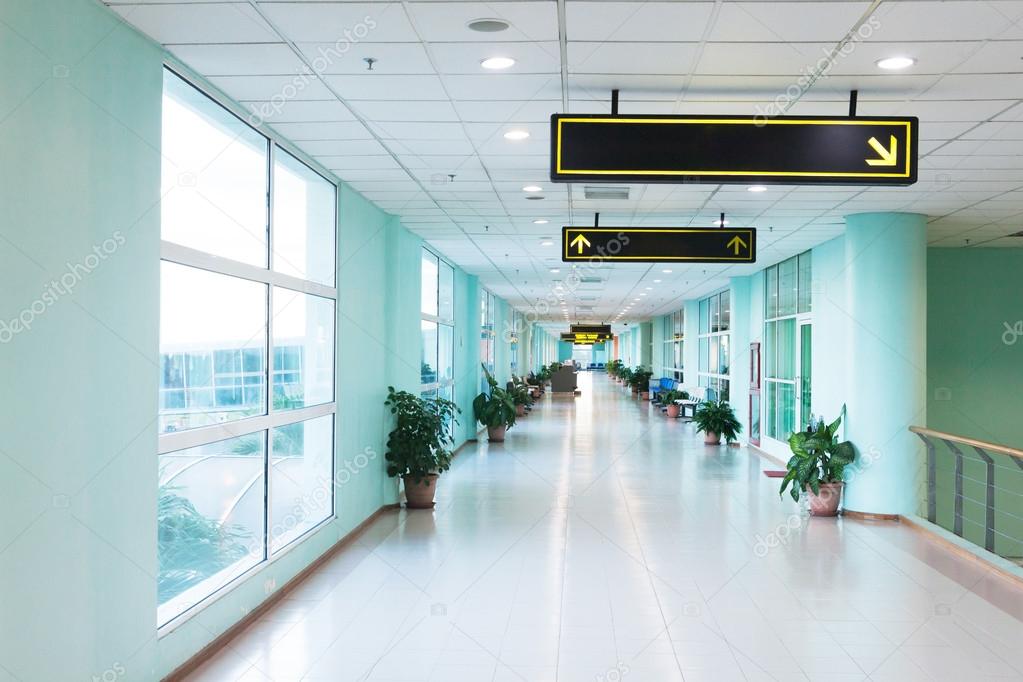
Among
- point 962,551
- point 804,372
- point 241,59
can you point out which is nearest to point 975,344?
point 804,372

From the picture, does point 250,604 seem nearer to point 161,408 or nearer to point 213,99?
point 161,408

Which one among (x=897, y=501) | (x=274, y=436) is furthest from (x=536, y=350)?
(x=274, y=436)

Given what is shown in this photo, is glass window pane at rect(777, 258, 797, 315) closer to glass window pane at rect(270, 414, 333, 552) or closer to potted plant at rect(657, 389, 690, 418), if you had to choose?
glass window pane at rect(270, 414, 333, 552)

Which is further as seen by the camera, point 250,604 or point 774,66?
point 250,604

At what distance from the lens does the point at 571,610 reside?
17.6 ft

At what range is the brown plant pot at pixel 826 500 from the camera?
8.56m

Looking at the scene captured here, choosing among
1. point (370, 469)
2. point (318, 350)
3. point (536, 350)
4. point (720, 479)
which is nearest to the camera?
point (318, 350)

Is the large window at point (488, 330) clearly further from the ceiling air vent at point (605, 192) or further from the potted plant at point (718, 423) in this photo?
the ceiling air vent at point (605, 192)

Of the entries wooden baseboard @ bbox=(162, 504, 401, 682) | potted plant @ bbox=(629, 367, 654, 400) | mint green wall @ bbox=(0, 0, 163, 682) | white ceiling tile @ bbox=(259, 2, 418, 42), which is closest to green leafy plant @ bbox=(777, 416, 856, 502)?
wooden baseboard @ bbox=(162, 504, 401, 682)

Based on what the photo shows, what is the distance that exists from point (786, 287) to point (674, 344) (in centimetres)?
1613

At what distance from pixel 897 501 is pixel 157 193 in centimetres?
756

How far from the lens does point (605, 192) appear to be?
763cm

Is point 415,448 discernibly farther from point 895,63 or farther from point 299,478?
point 895,63

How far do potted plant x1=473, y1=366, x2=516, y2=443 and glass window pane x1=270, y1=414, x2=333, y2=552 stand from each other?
8.14 metres
